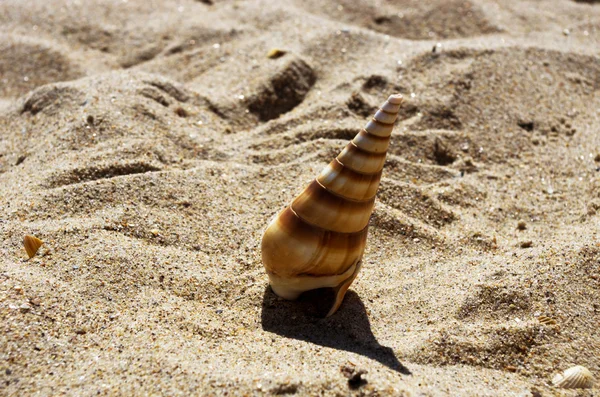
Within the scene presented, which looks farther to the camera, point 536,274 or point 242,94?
point 242,94

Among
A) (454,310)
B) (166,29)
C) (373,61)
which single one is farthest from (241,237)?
(166,29)

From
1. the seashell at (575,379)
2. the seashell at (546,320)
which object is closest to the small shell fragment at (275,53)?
the seashell at (546,320)

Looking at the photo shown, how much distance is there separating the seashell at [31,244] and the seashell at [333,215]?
103 centimetres

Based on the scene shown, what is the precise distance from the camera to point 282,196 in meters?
3.35

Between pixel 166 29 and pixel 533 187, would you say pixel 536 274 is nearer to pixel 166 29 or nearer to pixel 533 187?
pixel 533 187

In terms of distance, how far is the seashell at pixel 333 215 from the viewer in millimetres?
2387

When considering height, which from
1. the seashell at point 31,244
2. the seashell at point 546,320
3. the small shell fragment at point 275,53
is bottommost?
the seashell at point 31,244

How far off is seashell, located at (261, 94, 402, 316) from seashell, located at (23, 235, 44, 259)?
1.03 metres

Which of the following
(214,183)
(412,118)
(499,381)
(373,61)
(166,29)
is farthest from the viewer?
(166,29)

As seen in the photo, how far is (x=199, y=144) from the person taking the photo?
3713mm

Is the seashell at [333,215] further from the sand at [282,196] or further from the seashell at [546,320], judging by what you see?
the seashell at [546,320]

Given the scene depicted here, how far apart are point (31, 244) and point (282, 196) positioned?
4.26 ft

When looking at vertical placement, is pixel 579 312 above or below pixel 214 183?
above

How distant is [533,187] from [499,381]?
171 cm
